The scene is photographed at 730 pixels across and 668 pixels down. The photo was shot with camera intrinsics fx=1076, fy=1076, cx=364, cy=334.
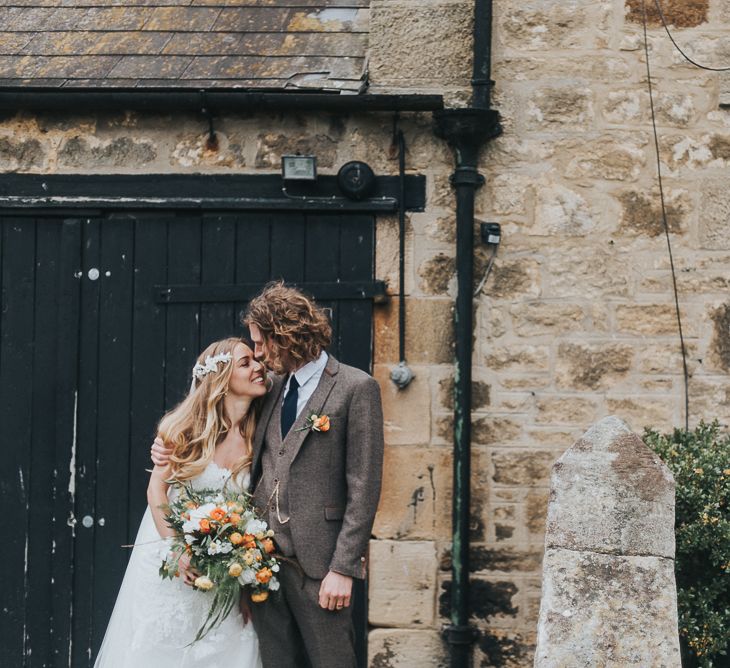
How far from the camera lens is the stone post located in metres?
3.29

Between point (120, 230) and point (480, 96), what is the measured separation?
1907 millimetres

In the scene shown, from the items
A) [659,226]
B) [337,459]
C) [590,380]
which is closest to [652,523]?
[337,459]

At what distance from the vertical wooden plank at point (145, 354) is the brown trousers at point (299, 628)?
4.55 feet

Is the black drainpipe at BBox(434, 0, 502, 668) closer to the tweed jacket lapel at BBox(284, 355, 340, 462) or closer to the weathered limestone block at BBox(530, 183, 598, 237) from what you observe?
the weathered limestone block at BBox(530, 183, 598, 237)

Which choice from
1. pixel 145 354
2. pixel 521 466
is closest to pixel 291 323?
pixel 145 354

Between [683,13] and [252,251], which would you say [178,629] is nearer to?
[252,251]

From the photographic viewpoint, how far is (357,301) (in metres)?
5.27

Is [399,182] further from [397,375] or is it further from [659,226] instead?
[659,226]

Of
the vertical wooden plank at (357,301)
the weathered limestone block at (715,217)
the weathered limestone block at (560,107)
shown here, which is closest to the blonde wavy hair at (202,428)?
the vertical wooden plank at (357,301)

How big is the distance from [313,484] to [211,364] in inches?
25.5

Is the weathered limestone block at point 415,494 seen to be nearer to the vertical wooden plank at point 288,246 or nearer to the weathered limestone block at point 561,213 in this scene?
the vertical wooden plank at point 288,246

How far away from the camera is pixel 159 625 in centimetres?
426

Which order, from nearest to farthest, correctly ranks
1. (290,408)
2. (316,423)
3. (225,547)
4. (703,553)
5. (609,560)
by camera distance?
(609,560), (225,547), (316,423), (290,408), (703,553)

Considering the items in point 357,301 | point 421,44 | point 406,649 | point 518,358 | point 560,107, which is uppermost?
point 421,44
